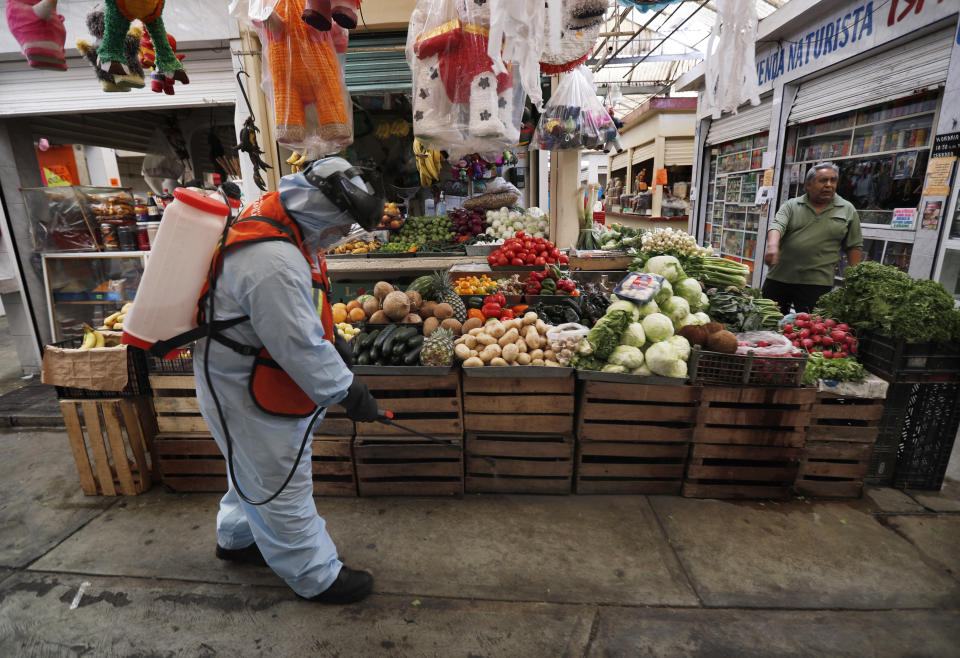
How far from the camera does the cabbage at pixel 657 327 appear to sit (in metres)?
3.28

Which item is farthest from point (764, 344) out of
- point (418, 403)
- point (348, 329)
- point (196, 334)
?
point (196, 334)

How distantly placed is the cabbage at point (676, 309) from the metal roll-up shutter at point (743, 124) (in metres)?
6.70

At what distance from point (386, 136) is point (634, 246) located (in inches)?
189

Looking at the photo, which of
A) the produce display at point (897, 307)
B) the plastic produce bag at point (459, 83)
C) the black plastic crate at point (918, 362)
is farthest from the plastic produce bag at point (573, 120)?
the black plastic crate at point (918, 362)

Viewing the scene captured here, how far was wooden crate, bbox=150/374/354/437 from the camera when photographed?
3.34 m

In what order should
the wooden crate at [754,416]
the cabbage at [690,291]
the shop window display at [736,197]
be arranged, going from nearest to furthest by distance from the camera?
the wooden crate at [754,416], the cabbage at [690,291], the shop window display at [736,197]

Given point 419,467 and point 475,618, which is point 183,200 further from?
point 475,618

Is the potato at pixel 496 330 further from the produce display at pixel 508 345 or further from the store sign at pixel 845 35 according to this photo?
the store sign at pixel 845 35

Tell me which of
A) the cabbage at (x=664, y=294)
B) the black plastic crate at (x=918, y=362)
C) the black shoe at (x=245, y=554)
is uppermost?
the cabbage at (x=664, y=294)

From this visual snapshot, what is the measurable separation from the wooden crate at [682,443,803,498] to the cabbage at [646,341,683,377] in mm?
624

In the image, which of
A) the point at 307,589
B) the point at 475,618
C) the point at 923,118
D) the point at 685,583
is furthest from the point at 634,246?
the point at 307,589

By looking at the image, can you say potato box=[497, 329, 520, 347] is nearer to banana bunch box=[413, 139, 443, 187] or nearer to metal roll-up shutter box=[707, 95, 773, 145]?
banana bunch box=[413, 139, 443, 187]

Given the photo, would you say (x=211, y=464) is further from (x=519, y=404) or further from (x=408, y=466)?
(x=519, y=404)

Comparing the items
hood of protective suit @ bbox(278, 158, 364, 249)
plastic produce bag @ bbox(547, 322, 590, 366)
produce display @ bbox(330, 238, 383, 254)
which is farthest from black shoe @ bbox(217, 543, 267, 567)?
produce display @ bbox(330, 238, 383, 254)
